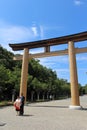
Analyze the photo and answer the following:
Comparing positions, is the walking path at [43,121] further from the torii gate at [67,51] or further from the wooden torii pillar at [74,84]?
the torii gate at [67,51]

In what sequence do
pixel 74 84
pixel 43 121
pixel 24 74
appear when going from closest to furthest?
1. pixel 43 121
2. pixel 74 84
3. pixel 24 74

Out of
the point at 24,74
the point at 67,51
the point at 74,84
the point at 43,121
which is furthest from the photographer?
the point at 24,74

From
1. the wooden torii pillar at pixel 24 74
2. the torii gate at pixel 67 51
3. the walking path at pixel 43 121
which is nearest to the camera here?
the walking path at pixel 43 121

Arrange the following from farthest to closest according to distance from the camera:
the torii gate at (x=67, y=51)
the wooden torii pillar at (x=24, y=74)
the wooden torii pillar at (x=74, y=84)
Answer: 1. the wooden torii pillar at (x=24, y=74)
2. the torii gate at (x=67, y=51)
3. the wooden torii pillar at (x=74, y=84)

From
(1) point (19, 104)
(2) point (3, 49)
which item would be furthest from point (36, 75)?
(1) point (19, 104)

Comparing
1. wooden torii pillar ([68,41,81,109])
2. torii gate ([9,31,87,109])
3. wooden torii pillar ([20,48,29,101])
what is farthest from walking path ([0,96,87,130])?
wooden torii pillar ([20,48,29,101])

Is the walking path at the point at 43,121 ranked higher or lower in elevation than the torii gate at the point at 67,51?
lower

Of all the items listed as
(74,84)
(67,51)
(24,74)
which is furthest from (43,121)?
(24,74)

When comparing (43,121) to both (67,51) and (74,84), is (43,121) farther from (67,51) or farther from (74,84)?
(67,51)

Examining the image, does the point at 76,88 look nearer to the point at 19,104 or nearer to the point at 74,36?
the point at 74,36

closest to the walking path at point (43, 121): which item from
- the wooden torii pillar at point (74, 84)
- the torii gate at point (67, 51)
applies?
the wooden torii pillar at point (74, 84)

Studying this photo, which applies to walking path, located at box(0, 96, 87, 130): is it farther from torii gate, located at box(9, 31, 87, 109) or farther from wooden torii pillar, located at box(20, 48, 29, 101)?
wooden torii pillar, located at box(20, 48, 29, 101)

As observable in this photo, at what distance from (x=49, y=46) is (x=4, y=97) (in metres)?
23.6

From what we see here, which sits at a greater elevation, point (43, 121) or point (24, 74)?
point (24, 74)
